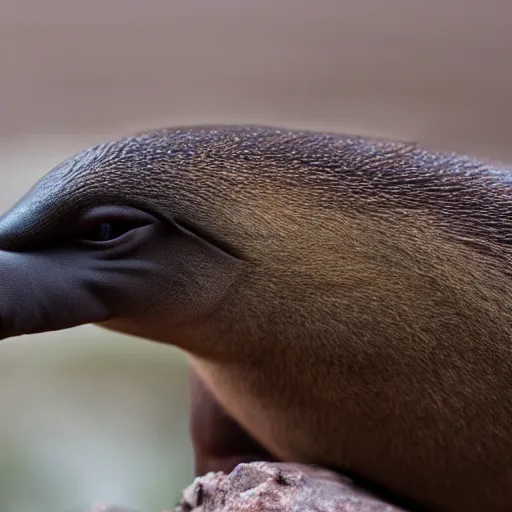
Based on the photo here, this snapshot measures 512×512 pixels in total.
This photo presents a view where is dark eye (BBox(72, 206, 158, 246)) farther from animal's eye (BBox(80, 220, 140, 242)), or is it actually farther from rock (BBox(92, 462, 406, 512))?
rock (BBox(92, 462, 406, 512))

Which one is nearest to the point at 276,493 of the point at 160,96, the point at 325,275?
the point at 325,275

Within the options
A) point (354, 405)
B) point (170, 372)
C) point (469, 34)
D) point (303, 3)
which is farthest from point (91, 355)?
point (354, 405)

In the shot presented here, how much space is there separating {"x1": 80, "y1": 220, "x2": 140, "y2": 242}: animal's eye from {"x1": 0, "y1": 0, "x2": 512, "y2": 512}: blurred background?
0.65 m

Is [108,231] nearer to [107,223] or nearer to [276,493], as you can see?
[107,223]

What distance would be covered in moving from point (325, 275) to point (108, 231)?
0.14m

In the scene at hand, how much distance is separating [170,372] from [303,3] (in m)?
0.62

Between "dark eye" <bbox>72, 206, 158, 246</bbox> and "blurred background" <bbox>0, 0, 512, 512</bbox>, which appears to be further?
"blurred background" <bbox>0, 0, 512, 512</bbox>

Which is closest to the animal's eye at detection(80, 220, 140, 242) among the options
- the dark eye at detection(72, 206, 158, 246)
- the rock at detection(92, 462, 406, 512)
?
the dark eye at detection(72, 206, 158, 246)

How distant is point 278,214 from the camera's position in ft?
1.67

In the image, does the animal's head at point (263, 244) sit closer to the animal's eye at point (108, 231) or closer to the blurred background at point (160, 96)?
the animal's eye at point (108, 231)

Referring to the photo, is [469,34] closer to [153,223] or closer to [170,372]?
[170,372]

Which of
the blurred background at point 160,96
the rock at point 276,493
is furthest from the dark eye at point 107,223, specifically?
the blurred background at point 160,96

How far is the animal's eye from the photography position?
0.49m

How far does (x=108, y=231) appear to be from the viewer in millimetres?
494
